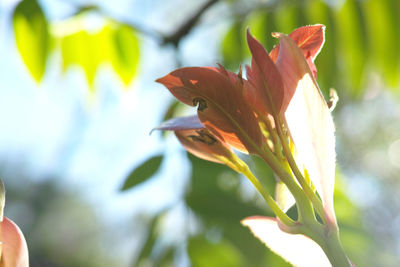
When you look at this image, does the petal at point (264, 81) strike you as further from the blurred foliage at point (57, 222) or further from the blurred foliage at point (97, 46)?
the blurred foliage at point (57, 222)

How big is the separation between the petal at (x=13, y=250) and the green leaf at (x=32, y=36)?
34 centimetres

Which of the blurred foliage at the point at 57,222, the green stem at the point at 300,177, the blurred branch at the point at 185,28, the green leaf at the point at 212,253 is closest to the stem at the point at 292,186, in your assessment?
the green stem at the point at 300,177

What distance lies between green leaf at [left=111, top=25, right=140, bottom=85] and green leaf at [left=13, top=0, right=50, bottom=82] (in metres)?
0.13

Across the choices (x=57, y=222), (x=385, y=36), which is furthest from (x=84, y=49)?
(x=57, y=222)

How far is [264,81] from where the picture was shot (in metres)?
0.16

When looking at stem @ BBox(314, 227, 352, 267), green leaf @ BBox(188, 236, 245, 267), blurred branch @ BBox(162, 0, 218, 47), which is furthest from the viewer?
blurred branch @ BBox(162, 0, 218, 47)

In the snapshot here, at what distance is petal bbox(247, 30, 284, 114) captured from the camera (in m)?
0.15

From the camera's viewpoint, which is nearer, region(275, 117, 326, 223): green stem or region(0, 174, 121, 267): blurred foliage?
region(275, 117, 326, 223): green stem

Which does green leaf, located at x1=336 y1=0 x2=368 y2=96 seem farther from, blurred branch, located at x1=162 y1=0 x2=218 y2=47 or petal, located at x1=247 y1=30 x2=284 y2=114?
petal, located at x1=247 y1=30 x2=284 y2=114

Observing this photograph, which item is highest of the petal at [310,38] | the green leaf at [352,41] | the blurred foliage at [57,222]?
the petal at [310,38]

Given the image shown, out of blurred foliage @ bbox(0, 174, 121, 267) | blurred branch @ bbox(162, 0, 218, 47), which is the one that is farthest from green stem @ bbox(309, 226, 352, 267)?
blurred foliage @ bbox(0, 174, 121, 267)

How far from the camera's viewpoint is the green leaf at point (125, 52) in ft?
1.94

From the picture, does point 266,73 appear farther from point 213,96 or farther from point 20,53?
point 20,53

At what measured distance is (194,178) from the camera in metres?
0.40
